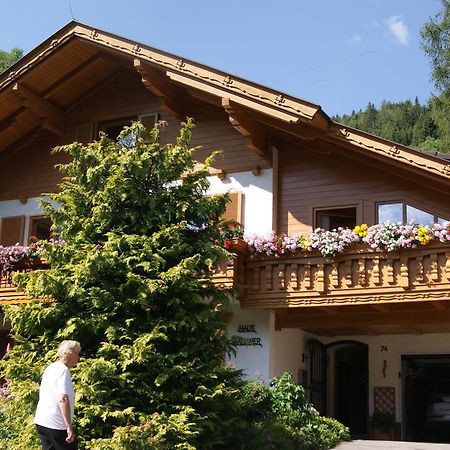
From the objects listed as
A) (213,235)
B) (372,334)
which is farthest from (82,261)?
(372,334)

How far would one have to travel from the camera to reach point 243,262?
45.6 feet

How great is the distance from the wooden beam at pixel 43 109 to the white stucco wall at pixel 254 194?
469cm

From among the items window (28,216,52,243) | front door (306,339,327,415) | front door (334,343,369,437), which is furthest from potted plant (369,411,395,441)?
window (28,216,52,243)

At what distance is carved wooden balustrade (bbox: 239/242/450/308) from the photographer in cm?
1233

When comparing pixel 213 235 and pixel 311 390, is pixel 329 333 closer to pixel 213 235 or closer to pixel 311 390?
pixel 311 390

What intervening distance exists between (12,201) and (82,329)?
30.1 feet

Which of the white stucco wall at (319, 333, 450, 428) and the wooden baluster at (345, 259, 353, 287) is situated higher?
the wooden baluster at (345, 259, 353, 287)

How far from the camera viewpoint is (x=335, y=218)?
1512cm

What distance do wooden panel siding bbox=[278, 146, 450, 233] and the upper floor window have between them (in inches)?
4.0

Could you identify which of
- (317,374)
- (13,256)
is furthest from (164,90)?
(317,374)

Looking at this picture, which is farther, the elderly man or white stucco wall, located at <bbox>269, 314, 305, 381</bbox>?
white stucco wall, located at <bbox>269, 314, 305, 381</bbox>

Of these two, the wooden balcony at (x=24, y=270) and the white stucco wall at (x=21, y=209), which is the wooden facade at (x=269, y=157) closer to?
the wooden balcony at (x=24, y=270)

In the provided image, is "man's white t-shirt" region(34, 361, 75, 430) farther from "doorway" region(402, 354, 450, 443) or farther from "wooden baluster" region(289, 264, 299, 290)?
"doorway" region(402, 354, 450, 443)

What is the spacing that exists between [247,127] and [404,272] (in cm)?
476
